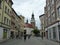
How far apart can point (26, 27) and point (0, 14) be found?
99.4 metres

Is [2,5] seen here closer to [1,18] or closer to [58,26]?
[1,18]

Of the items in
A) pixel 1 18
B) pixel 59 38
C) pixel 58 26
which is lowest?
pixel 59 38

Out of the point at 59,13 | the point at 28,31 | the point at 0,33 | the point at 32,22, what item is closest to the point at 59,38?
the point at 59,13

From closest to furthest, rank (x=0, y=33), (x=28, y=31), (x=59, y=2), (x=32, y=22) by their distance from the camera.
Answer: (x=59, y=2) → (x=0, y=33) → (x=28, y=31) → (x=32, y=22)

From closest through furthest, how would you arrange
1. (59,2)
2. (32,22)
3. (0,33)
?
1. (59,2)
2. (0,33)
3. (32,22)

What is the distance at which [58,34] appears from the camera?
112ft

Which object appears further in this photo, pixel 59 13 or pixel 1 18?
pixel 1 18

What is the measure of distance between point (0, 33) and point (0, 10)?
238 inches

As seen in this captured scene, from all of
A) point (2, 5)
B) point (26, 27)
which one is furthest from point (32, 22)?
point (2, 5)

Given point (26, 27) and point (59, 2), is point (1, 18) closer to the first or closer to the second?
point (59, 2)

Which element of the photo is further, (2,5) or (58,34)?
(2,5)

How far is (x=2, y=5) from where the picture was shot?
40.7 meters

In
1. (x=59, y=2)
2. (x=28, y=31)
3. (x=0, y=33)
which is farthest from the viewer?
(x=28, y=31)

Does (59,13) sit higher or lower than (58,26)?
higher
